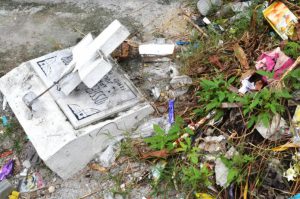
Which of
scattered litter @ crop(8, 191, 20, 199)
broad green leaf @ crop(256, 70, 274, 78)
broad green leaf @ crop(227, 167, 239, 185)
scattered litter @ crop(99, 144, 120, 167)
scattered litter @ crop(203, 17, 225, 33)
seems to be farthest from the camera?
scattered litter @ crop(203, 17, 225, 33)

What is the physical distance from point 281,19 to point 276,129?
3.56ft

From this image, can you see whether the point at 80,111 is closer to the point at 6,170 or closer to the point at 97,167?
the point at 97,167

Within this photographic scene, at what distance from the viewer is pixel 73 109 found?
3.24m

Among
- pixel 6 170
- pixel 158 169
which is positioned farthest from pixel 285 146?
pixel 6 170

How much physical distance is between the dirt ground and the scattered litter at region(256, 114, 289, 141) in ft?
4.88

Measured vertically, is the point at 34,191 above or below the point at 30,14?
below

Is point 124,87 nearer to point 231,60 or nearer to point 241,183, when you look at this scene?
point 231,60

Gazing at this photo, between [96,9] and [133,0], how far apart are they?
15.3 inches

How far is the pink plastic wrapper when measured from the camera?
3.21 meters

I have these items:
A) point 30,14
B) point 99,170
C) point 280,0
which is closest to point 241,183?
point 99,170

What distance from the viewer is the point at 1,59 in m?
4.07

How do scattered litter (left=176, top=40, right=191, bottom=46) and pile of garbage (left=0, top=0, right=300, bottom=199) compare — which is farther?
scattered litter (left=176, top=40, right=191, bottom=46)

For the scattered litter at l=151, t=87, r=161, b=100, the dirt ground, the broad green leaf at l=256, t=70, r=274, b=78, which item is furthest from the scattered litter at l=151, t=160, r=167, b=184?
the dirt ground

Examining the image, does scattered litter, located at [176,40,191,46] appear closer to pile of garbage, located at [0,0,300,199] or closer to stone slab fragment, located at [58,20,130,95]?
pile of garbage, located at [0,0,300,199]
